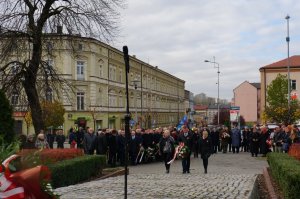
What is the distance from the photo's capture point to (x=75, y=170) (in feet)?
50.5

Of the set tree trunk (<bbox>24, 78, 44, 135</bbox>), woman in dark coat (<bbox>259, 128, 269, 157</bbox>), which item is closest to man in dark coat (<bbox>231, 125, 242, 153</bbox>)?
woman in dark coat (<bbox>259, 128, 269, 157</bbox>)

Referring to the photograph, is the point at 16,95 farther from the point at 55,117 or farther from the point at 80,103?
the point at 80,103

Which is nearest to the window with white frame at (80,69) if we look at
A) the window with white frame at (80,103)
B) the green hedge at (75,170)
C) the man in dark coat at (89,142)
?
the window with white frame at (80,103)

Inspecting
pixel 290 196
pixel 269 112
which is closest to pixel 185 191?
pixel 290 196

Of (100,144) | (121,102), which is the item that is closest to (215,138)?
(100,144)

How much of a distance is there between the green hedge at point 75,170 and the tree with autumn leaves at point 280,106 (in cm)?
3603

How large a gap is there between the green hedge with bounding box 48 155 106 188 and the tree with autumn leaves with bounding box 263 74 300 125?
36.0 meters

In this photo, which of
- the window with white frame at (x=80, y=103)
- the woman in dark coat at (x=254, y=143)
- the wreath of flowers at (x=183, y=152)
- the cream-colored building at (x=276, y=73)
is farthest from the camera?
the cream-colored building at (x=276, y=73)

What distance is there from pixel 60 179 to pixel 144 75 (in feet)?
278

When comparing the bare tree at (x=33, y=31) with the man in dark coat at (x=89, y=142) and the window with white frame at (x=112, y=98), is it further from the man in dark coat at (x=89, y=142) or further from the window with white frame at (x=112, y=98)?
the window with white frame at (x=112, y=98)

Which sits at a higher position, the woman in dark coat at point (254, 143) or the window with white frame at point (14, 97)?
the window with white frame at point (14, 97)

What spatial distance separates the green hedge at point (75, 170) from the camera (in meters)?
13.7

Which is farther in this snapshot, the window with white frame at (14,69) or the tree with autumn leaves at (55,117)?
the tree with autumn leaves at (55,117)

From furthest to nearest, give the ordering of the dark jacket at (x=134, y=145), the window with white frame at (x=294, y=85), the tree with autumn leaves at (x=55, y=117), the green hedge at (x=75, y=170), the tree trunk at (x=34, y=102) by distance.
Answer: the window with white frame at (x=294, y=85) < the tree with autumn leaves at (x=55, y=117) < the tree trunk at (x=34, y=102) < the dark jacket at (x=134, y=145) < the green hedge at (x=75, y=170)
